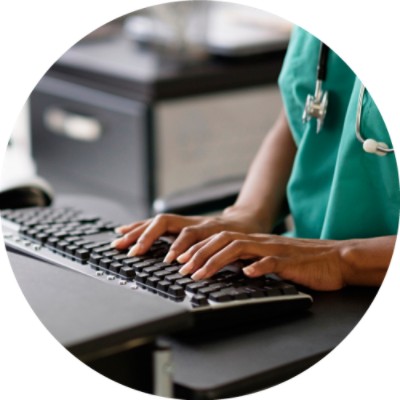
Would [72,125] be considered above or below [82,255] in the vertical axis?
below

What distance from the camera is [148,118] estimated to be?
196 centimetres

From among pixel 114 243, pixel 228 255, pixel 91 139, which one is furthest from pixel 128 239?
pixel 91 139

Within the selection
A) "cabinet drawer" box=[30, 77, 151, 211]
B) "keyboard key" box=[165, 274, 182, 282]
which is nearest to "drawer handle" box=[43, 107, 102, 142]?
→ "cabinet drawer" box=[30, 77, 151, 211]

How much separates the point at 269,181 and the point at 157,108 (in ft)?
2.62

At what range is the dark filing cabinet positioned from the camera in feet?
6.54

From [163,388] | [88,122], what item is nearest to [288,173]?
[163,388]

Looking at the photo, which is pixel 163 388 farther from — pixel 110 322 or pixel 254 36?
pixel 254 36

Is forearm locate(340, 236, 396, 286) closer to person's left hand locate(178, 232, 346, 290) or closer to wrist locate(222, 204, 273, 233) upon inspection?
person's left hand locate(178, 232, 346, 290)

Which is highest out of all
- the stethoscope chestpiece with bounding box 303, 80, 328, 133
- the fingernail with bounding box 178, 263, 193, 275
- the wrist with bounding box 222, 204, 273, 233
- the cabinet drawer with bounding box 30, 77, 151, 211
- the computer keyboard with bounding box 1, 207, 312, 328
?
the stethoscope chestpiece with bounding box 303, 80, 328, 133

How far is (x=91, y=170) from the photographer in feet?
7.12

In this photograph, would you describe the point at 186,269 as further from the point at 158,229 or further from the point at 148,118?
the point at 148,118

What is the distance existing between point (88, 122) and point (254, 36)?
470mm

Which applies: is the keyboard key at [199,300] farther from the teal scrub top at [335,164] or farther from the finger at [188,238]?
the teal scrub top at [335,164]

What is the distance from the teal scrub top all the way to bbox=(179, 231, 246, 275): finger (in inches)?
6.2
